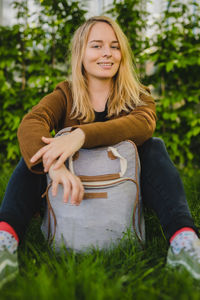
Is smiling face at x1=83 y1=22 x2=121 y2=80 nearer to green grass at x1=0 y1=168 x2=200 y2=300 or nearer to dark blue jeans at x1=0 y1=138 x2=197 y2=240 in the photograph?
dark blue jeans at x1=0 y1=138 x2=197 y2=240

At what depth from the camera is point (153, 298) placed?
925 millimetres

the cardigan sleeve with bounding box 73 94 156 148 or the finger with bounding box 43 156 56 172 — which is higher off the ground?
the cardigan sleeve with bounding box 73 94 156 148

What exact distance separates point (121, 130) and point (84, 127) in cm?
18

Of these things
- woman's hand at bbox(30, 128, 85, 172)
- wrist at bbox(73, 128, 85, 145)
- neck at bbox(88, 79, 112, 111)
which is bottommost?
woman's hand at bbox(30, 128, 85, 172)

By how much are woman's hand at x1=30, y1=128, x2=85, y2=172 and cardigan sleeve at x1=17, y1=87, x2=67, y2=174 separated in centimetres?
5

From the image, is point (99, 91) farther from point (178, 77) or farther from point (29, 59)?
point (29, 59)

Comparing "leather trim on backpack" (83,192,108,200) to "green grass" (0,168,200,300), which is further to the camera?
"leather trim on backpack" (83,192,108,200)

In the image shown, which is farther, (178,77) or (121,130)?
(178,77)

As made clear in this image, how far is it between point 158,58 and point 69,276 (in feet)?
7.98

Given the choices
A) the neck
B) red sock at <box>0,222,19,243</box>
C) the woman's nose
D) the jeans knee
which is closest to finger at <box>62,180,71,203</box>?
red sock at <box>0,222,19,243</box>

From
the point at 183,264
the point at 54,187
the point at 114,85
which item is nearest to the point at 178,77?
the point at 114,85

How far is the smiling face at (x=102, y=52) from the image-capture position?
1.81 metres

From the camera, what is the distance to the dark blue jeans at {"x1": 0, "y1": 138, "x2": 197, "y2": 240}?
1.34 metres

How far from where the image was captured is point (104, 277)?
101 centimetres
